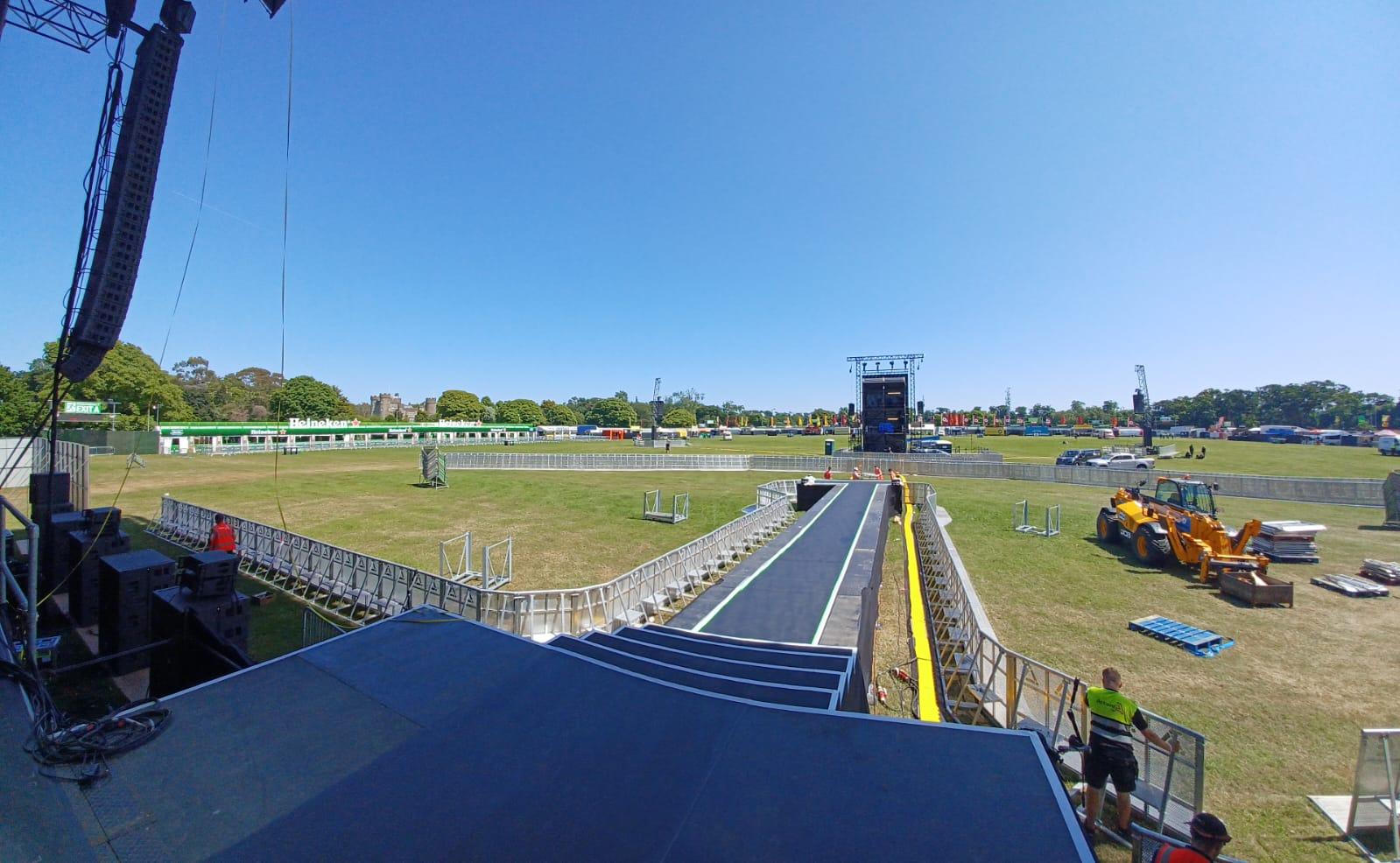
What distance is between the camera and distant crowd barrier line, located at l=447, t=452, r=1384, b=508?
28.6 metres

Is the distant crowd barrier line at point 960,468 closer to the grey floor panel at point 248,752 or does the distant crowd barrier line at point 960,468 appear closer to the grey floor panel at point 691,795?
the grey floor panel at point 691,795

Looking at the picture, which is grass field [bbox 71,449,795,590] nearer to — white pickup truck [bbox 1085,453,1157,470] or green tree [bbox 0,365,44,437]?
green tree [bbox 0,365,44,437]

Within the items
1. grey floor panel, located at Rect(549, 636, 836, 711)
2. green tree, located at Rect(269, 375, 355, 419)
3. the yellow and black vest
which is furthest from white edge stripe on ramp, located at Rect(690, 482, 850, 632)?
green tree, located at Rect(269, 375, 355, 419)

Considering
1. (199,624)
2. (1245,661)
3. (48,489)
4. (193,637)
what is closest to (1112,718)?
(1245,661)

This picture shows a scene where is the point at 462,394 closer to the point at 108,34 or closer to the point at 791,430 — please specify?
the point at 791,430

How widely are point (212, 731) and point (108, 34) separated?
1006 cm

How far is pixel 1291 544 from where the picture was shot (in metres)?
16.5

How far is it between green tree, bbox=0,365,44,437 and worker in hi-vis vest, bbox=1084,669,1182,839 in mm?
84797

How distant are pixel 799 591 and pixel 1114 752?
17.9 ft

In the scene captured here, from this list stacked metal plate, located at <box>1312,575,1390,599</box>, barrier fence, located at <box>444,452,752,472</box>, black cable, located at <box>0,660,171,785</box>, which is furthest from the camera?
barrier fence, located at <box>444,452,752,472</box>

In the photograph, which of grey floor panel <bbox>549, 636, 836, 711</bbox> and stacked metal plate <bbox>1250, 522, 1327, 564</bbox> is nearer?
grey floor panel <bbox>549, 636, 836, 711</bbox>

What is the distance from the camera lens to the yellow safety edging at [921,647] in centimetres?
776

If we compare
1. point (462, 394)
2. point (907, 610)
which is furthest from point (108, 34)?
point (462, 394)

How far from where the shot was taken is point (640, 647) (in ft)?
22.5
